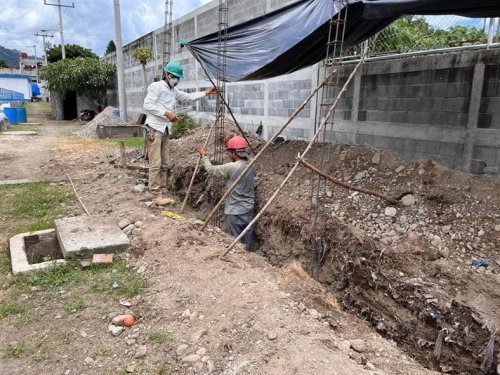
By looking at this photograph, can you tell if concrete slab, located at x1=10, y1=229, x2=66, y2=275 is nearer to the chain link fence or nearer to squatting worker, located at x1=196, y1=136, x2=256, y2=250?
squatting worker, located at x1=196, y1=136, x2=256, y2=250

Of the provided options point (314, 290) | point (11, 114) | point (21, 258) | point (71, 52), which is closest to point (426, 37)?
point (314, 290)

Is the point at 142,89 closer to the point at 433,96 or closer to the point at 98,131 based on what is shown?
the point at 98,131

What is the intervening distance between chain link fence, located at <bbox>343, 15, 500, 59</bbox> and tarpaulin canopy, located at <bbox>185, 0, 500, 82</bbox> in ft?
1.99

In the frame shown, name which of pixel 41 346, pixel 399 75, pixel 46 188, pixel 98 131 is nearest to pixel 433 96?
pixel 399 75

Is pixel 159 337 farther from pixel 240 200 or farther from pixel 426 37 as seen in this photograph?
pixel 426 37

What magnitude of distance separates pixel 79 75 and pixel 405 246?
20.6 meters

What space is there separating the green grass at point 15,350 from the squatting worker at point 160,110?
359cm

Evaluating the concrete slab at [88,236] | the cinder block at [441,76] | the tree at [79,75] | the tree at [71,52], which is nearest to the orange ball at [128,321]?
the concrete slab at [88,236]

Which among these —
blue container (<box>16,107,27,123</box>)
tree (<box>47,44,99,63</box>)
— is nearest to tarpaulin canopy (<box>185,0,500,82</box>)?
blue container (<box>16,107,27,123</box>)

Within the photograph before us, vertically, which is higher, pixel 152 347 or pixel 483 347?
pixel 152 347

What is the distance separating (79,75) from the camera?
20.3 meters

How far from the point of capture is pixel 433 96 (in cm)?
480

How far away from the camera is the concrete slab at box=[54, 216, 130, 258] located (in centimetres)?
389

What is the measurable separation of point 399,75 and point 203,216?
357cm
